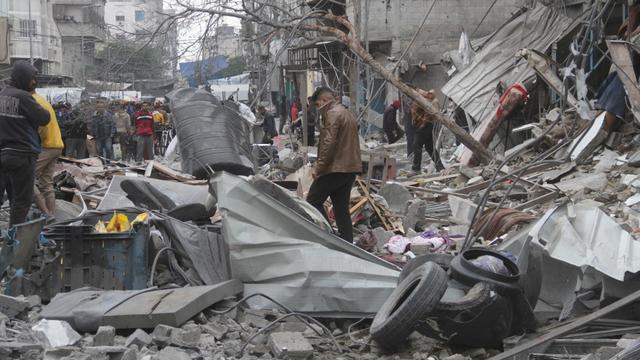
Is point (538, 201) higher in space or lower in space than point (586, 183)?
lower

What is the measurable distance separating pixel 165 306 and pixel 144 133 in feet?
55.0

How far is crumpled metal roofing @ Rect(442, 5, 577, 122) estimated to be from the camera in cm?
1717

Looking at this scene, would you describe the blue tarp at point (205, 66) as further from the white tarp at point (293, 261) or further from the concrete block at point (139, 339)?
the concrete block at point (139, 339)

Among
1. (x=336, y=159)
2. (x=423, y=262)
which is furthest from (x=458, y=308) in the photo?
(x=336, y=159)

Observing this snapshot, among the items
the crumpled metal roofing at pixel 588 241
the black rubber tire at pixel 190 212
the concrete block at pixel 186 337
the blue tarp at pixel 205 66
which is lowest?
the concrete block at pixel 186 337

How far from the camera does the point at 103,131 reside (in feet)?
69.3

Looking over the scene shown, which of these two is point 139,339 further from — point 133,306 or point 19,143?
point 19,143

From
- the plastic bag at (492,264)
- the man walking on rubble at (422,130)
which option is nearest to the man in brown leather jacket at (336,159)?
the plastic bag at (492,264)

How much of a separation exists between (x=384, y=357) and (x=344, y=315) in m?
0.75

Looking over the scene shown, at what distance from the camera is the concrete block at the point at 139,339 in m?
5.00

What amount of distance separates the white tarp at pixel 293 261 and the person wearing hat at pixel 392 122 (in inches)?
624

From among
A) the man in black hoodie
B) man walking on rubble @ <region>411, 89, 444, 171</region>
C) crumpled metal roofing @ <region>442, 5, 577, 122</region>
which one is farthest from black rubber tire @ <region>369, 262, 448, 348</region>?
crumpled metal roofing @ <region>442, 5, 577, 122</region>

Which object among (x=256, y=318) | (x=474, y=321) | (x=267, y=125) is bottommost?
(x=267, y=125)

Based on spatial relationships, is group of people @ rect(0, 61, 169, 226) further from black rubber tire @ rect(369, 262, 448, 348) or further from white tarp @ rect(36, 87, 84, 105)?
white tarp @ rect(36, 87, 84, 105)
